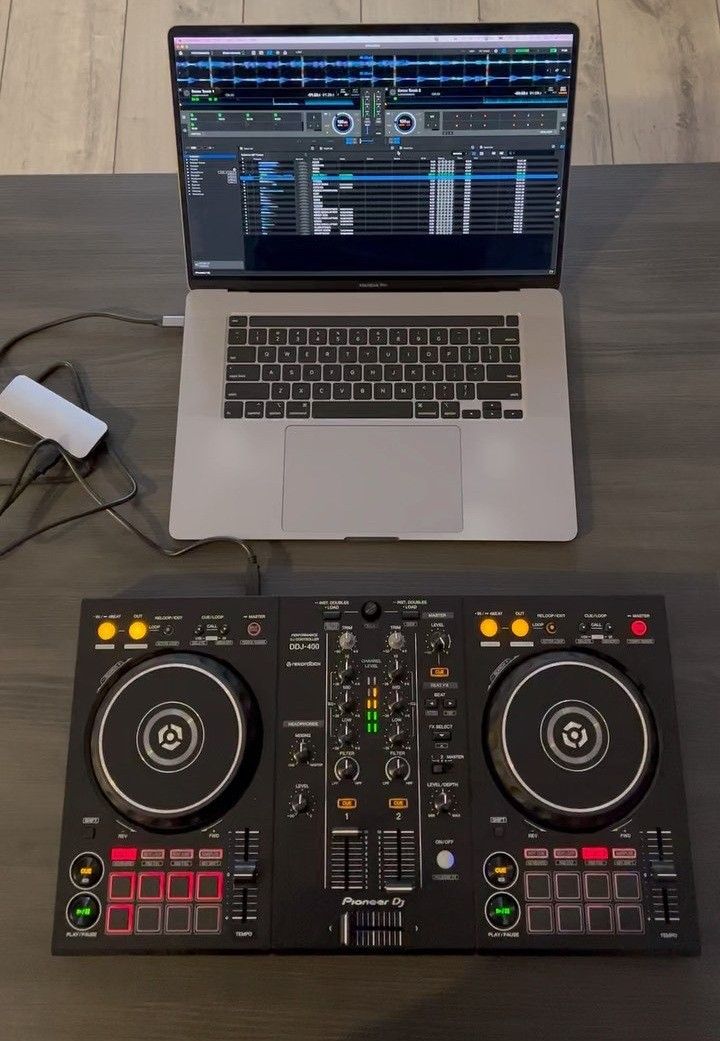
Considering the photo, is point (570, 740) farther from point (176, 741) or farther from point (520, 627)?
point (176, 741)

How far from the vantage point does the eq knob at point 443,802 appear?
0.82 meters

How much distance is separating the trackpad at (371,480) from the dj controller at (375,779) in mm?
115

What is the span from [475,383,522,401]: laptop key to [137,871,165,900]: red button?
0.58 meters

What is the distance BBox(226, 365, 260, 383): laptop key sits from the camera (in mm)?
1053

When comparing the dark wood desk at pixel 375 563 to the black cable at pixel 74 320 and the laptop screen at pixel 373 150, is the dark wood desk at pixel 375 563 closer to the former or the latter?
the black cable at pixel 74 320

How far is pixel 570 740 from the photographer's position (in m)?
0.83

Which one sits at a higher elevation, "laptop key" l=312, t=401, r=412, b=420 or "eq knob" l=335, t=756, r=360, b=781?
"laptop key" l=312, t=401, r=412, b=420

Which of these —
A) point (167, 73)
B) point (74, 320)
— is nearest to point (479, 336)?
point (74, 320)

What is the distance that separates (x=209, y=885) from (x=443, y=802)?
21cm

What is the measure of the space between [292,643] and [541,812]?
27 centimetres

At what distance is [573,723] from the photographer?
33.0 inches

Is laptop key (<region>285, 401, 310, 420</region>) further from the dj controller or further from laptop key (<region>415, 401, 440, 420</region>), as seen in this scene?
the dj controller

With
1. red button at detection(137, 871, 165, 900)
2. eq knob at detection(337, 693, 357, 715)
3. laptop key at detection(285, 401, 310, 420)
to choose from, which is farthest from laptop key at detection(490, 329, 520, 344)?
red button at detection(137, 871, 165, 900)

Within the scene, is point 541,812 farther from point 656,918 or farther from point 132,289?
point 132,289
